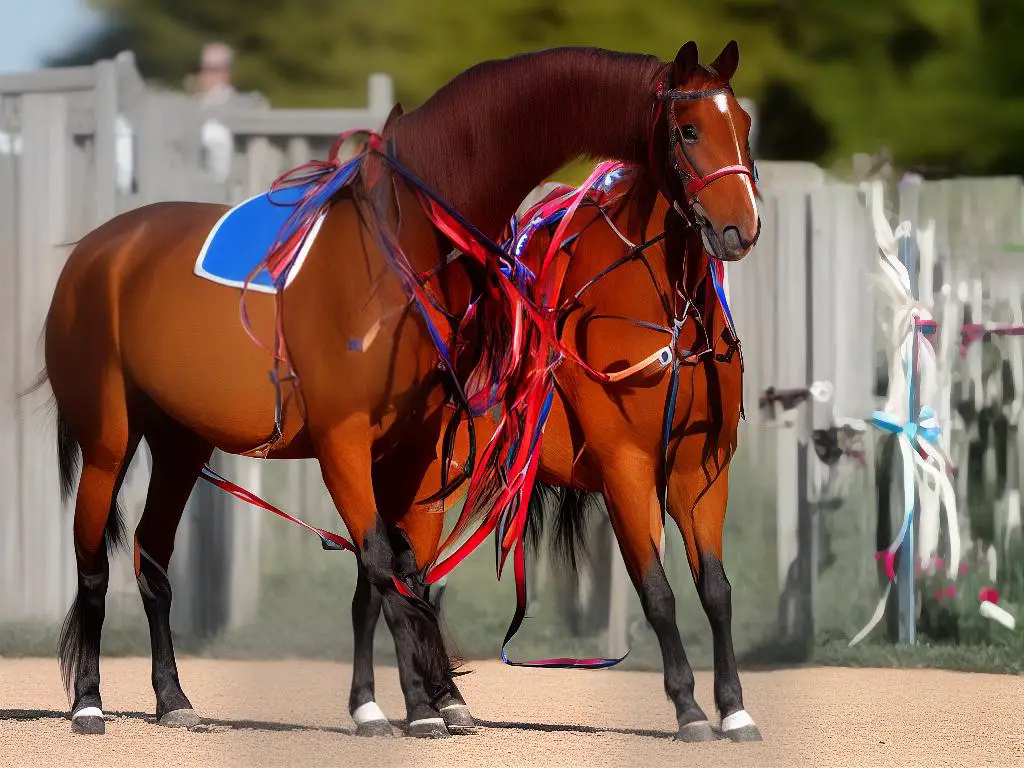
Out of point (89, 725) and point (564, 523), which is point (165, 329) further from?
point (564, 523)

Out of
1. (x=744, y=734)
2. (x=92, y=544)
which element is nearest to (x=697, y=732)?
(x=744, y=734)

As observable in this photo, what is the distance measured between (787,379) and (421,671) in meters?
2.90

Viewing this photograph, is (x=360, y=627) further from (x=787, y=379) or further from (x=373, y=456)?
(x=787, y=379)

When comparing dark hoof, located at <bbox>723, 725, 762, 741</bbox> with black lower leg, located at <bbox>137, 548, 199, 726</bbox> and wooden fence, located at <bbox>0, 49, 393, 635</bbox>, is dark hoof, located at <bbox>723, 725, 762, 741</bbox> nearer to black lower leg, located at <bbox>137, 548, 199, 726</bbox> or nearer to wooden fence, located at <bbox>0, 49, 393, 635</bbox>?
black lower leg, located at <bbox>137, 548, 199, 726</bbox>

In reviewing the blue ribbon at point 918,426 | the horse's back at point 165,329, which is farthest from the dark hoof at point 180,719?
the blue ribbon at point 918,426

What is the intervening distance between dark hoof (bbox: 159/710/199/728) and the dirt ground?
56 millimetres

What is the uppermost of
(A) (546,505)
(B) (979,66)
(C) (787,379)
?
(B) (979,66)

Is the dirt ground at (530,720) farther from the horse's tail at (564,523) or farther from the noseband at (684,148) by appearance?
the noseband at (684,148)

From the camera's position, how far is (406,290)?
17.6 feet

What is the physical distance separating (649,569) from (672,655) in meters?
0.27

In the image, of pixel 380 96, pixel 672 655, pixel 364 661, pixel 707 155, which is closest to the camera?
pixel 707 155

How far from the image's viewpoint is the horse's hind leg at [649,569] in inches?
223

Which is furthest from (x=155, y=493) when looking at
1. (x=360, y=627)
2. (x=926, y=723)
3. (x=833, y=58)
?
(x=833, y=58)

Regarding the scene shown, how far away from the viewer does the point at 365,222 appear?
546 cm
